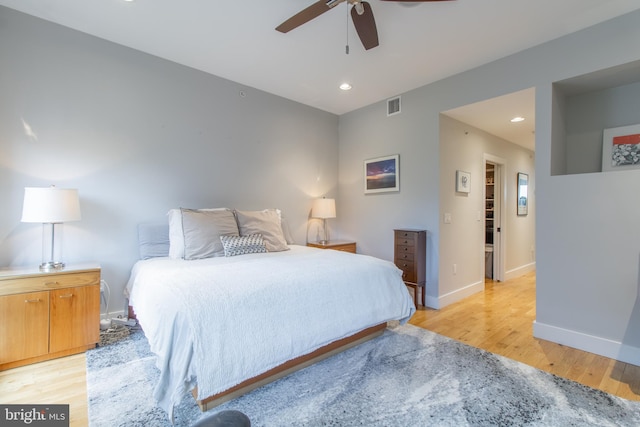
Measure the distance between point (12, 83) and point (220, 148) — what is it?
182 cm

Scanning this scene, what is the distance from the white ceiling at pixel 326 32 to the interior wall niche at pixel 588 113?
0.47 meters

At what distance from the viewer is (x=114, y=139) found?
2.97 metres

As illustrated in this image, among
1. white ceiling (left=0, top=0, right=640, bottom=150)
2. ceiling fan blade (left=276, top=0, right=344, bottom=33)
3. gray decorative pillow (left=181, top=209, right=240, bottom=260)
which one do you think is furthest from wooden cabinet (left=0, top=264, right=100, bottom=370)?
ceiling fan blade (left=276, top=0, right=344, bottom=33)

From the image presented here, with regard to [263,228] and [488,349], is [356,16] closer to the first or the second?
[263,228]

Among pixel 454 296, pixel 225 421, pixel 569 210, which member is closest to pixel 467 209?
pixel 454 296

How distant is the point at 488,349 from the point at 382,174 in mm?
2475

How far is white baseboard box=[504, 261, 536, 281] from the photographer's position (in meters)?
4.98

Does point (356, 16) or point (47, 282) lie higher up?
point (356, 16)

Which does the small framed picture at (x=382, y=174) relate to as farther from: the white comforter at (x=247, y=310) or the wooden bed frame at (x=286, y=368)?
the wooden bed frame at (x=286, y=368)

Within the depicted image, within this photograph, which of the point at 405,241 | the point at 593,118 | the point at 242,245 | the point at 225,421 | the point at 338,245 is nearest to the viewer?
the point at 225,421

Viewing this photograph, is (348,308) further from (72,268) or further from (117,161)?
(117,161)

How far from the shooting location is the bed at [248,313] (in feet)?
5.11

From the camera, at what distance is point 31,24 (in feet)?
8.46

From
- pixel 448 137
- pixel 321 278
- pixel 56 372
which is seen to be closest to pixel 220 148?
pixel 321 278
